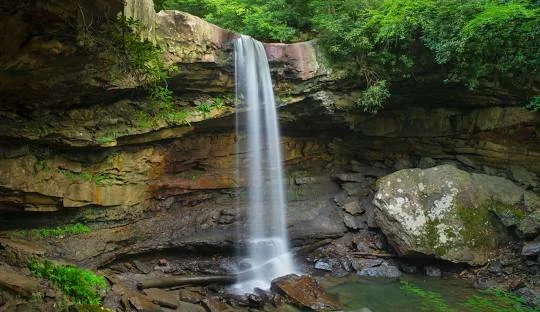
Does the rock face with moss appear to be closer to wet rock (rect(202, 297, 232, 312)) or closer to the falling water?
the falling water

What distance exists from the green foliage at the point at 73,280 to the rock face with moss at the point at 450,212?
6.34 meters

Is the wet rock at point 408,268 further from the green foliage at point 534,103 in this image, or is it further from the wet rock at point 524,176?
the green foliage at point 534,103

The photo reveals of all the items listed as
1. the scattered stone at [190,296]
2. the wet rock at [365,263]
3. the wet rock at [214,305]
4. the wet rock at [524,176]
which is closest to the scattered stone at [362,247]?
the wet rock at [365,263]

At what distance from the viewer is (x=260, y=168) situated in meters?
10.8

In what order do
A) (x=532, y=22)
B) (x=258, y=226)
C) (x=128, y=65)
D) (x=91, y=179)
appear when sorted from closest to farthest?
(x=128, y=65), (x=532, y=22), (x=91, y=179), (x=258, y=226)

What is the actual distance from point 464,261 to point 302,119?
16.5 ft

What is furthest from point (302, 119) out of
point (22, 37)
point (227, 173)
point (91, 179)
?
point (22, 37)

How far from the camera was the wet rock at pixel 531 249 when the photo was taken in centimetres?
876

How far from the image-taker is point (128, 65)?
5578 millimetres

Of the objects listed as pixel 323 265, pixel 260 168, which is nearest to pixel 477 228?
pixel 323 265

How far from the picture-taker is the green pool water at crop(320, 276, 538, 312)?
7477mm

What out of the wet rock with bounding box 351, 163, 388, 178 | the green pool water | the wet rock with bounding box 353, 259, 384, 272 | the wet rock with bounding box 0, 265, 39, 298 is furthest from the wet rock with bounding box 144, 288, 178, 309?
the wet rock with bounding box 351, 163, 388, 178

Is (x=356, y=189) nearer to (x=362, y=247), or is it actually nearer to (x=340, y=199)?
(x=340, y=199)

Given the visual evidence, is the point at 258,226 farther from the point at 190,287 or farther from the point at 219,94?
the point at 219,94
